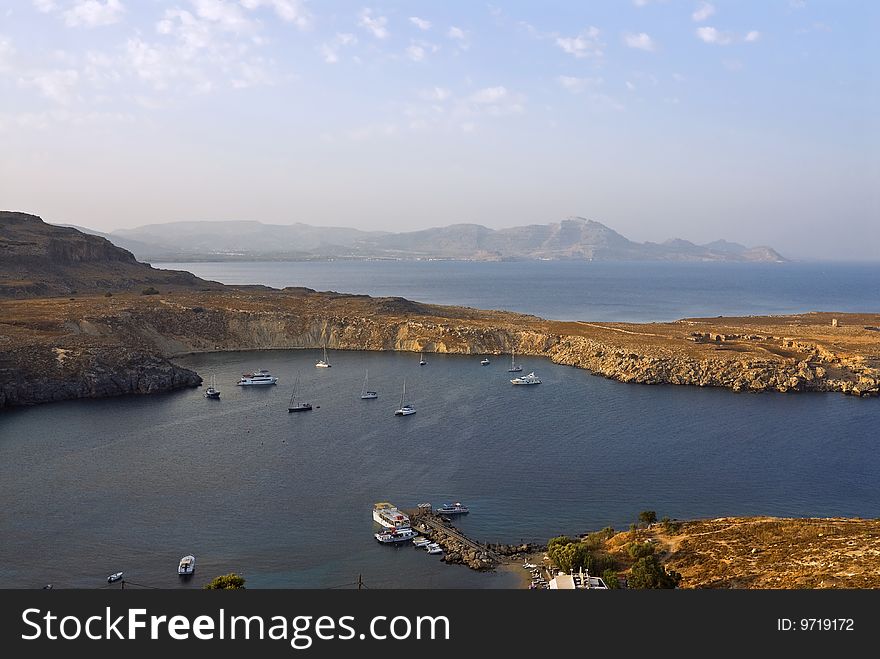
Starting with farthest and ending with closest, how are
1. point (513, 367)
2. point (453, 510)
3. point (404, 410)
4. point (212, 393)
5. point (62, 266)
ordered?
1. point (62, 266)
2. point (513, 367)
3. point (212, 393)
4. point (404, 410)
5. point (453, 510)

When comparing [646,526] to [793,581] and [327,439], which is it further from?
[327,439]

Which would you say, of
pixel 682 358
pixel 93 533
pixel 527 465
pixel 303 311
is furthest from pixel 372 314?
pixel 93 533

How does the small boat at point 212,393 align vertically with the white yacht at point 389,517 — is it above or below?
above

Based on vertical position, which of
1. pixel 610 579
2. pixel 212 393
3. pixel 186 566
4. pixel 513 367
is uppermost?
pixel 513 367

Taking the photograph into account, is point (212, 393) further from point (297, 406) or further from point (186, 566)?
point (186, 566)

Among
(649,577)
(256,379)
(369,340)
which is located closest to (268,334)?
(369,340)

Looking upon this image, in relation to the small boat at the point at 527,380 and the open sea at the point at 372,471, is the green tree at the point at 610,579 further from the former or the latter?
the small boat at the point at 527,380

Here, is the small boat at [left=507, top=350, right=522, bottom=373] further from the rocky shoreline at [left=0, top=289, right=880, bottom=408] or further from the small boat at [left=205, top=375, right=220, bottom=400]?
the small boat at [left=205, top=375, right=220, bottom=400]

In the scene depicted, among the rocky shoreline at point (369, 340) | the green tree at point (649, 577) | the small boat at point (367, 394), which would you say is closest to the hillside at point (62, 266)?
the rocky shoreline at point (369, 340)
